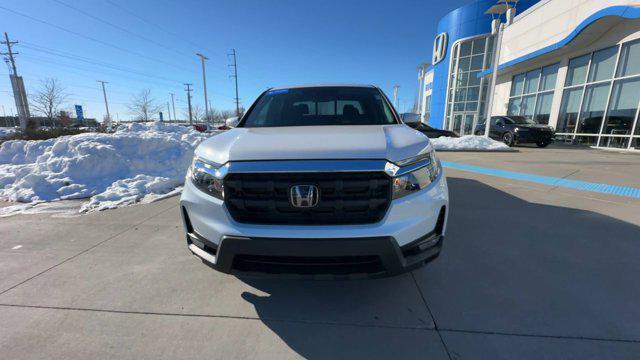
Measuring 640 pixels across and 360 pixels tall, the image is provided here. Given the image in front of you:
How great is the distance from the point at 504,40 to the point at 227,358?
26.3 m

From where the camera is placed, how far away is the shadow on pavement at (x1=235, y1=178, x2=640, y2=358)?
6.23ft

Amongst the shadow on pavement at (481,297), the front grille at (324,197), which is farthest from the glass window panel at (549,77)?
the front grille at (324,197)

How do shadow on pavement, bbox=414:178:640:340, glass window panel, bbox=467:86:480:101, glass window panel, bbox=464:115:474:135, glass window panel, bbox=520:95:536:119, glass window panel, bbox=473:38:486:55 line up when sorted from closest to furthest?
1. shadow on pavement, bbox=414:178:640:340
2. glass window panel, bbox=520:95:536:119
3. glass window panel, bbox=473:38:486:55
4. glass window panel, bbox=467:86:480:101
5. glass window panel, bbox=464:115:474:135

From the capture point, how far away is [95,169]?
6137 mm

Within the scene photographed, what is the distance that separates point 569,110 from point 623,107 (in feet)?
10.5

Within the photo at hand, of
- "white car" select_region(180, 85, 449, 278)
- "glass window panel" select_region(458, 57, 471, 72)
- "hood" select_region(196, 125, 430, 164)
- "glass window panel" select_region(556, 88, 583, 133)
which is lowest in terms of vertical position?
"white car" select_region(180, 85, 449, 278)

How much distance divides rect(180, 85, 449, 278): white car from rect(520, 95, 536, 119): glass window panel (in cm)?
2210

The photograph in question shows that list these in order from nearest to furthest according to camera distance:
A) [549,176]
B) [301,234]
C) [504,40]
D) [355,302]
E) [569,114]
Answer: [301,234]
[355,302]
[549,176]
[569,114]
[504,40]

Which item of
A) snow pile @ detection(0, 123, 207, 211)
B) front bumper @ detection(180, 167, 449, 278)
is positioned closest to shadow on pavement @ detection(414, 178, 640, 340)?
front bumper @ detection(180, 167, 449, 278)

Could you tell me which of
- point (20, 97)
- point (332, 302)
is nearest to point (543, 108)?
point (332, 302)

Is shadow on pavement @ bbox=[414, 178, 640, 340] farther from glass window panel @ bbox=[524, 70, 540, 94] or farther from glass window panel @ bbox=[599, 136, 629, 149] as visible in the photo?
glass window panel @ bbox=[524, 70, 540, 94]

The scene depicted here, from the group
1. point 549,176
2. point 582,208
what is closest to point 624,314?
point 582,208

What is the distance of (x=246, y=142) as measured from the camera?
209 cm

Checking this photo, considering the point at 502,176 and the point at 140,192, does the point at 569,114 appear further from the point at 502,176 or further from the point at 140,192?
the point at 140,192
